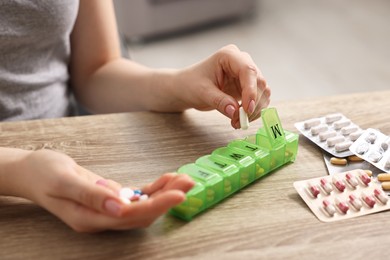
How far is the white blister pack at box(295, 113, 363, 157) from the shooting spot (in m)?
Answer: 0.72

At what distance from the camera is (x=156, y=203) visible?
0.53 meters

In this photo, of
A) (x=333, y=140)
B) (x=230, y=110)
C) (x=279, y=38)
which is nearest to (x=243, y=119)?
(x=230, y=110)

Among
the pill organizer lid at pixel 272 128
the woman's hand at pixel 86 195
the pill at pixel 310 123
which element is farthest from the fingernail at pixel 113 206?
the pill at pixel 310 123

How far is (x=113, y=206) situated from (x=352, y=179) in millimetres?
304

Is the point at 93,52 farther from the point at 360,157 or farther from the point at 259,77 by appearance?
the point at 360,157

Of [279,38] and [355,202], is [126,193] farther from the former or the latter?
[279,38]

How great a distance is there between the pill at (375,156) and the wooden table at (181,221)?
63 mm

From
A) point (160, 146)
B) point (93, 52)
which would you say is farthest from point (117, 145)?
point (93, 52)

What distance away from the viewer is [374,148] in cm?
72

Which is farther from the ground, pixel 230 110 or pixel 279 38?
pixel 230 110

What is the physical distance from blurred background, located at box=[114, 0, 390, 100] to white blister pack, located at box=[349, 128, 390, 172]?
4.88ft

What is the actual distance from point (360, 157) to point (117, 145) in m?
0.33

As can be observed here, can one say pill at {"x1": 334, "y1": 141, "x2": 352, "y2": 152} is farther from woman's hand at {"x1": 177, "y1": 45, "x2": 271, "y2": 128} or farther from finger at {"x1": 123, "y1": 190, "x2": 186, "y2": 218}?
finger at {"x1": 123, "y1": 190, "x2": 186, "y2": 218}

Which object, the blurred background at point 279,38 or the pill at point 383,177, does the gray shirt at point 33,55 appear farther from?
the blurred background at point 279,38
